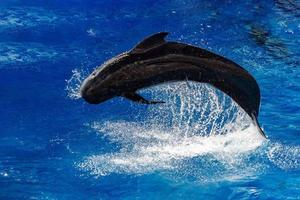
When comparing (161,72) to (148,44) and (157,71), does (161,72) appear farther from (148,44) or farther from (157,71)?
(148,44)

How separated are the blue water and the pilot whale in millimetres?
4513

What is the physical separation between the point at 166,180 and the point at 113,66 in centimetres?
630

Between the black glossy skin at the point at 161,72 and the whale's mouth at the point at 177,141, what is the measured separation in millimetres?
4920

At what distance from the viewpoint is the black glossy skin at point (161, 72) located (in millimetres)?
4219

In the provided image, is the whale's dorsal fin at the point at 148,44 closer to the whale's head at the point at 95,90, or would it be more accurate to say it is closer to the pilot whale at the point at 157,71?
the pilot whale at the point at 157,71

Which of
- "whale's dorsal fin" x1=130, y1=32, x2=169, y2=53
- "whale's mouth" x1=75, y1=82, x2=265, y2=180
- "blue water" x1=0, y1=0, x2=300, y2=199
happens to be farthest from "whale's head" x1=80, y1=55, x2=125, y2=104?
"whale's mouth" x1=75, y1=82, x2=265, y2=180

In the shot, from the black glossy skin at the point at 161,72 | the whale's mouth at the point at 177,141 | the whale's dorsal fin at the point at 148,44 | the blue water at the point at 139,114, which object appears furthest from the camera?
the whale's mouth at the point at 177,141

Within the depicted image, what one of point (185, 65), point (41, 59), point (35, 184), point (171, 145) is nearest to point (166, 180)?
point (171, 145)

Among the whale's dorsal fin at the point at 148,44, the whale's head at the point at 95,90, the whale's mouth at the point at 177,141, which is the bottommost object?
the whale's head at the point at 95,90

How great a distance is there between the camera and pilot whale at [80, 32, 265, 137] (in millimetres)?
4203

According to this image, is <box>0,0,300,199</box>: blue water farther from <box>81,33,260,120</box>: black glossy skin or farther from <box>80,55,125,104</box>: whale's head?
<box>80,55,125,104</box>: whale's head

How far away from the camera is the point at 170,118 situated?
9750 millimetres

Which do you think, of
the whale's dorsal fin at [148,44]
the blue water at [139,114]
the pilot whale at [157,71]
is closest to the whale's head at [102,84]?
the pilot whale at [157,71]

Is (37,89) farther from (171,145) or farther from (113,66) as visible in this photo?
(113,66)
